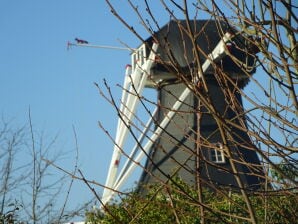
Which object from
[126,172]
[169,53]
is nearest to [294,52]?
[169,53]

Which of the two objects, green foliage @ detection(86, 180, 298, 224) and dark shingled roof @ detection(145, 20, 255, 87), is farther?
dark shingled roof @ detection(145, 20, 255, 87)

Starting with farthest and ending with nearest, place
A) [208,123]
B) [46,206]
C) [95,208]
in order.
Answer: [208,123] → [95,208] → [46,206]

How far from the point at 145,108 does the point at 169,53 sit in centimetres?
24

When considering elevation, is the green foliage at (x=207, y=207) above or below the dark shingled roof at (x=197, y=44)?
below

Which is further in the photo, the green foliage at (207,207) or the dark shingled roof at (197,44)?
the dark shingled roof at (197,44)

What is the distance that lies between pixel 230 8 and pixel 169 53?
91 centimetres

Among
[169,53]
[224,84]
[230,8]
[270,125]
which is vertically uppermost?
[230,8]

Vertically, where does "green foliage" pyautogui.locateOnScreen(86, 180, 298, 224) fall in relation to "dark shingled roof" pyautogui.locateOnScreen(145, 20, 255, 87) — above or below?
below

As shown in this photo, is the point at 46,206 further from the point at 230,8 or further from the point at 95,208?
the point at 230,8

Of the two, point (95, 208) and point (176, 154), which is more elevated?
point (176, 154)

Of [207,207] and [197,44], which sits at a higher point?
[197,44]

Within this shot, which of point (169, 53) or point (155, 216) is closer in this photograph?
point (169, 53)

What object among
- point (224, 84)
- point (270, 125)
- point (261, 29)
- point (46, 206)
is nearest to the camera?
point (224, 84)

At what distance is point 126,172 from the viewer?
57.0 feet
